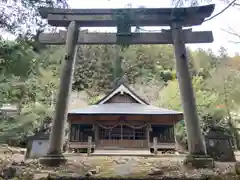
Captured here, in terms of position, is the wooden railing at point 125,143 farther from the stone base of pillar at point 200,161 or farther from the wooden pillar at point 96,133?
the stone base of pillar at point 200,161

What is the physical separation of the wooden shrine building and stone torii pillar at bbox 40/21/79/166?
669 cm

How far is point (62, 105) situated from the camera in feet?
22.0

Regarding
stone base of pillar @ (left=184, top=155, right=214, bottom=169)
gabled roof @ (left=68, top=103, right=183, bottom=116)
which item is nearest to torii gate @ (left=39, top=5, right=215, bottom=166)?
stone base of pillar @ (left=184, top=155, right=214, bottom=169)

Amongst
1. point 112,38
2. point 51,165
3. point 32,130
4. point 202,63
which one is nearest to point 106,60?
point 202,63

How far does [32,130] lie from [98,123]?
5585 mm

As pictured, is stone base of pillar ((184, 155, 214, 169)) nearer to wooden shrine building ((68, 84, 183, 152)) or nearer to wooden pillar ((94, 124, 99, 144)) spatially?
wooden shrine building ((68, 84, 183, 152))

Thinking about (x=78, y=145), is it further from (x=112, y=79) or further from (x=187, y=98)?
(x=112, y=79)

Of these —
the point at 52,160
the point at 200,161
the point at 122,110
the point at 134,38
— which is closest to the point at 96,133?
the point at 122,110

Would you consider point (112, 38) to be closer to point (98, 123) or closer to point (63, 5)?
point (63, 5)

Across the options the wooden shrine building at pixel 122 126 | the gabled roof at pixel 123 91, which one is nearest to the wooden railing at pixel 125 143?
the wooden shrine building at pixel 122 126

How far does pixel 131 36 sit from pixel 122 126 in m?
8.20

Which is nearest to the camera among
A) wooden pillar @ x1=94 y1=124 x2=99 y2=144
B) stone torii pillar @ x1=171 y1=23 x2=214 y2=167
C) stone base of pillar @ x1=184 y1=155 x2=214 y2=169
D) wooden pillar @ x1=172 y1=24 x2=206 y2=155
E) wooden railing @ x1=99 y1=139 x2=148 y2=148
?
stone base of pillar @ x1=184 y1=155 x2=214 y2=169

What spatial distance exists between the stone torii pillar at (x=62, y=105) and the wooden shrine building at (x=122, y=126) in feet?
22.0

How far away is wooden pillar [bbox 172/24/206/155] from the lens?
6.36 m
